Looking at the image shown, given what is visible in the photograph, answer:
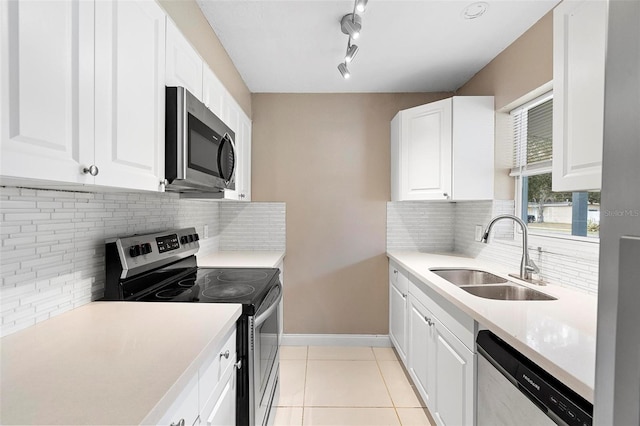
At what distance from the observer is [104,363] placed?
0.83 metres

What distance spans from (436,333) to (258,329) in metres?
1.02

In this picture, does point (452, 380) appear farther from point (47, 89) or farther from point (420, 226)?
point (47, 89)

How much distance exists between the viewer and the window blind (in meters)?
1.99

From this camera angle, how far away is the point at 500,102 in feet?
7.56

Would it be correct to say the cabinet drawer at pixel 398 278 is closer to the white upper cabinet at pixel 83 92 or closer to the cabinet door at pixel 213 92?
the cabinet door at pixel 213 92

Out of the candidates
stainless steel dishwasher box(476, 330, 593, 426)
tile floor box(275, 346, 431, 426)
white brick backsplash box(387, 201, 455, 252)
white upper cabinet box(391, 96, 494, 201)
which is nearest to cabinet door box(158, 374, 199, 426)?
stainless steel dishwasher box(476, 330, 593, 426)

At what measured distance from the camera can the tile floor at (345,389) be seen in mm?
2055

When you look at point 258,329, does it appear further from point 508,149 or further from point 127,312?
point 508,149

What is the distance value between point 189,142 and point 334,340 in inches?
95.0

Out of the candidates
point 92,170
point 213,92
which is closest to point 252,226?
point 213,92

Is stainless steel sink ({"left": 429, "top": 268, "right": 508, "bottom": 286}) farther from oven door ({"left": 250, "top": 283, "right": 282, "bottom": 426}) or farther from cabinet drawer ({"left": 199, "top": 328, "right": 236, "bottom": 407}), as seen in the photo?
cabinet drawer ({"left": 199, "top": 328, "right": 236, "bottom": 407})

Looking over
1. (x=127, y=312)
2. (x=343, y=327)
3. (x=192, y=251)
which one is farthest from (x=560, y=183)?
(x=343, y=327)

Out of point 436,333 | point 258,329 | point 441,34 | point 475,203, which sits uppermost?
point 441,34

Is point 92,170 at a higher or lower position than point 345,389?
higher
